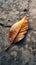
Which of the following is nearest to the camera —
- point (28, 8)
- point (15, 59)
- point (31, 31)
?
point (15, 59)

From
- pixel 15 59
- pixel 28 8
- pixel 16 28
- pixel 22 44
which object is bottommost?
pixel 15 59

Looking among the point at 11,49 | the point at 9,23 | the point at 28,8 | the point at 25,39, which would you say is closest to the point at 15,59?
the point at 11,49

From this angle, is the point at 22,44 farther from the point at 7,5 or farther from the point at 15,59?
the point at 7,5
